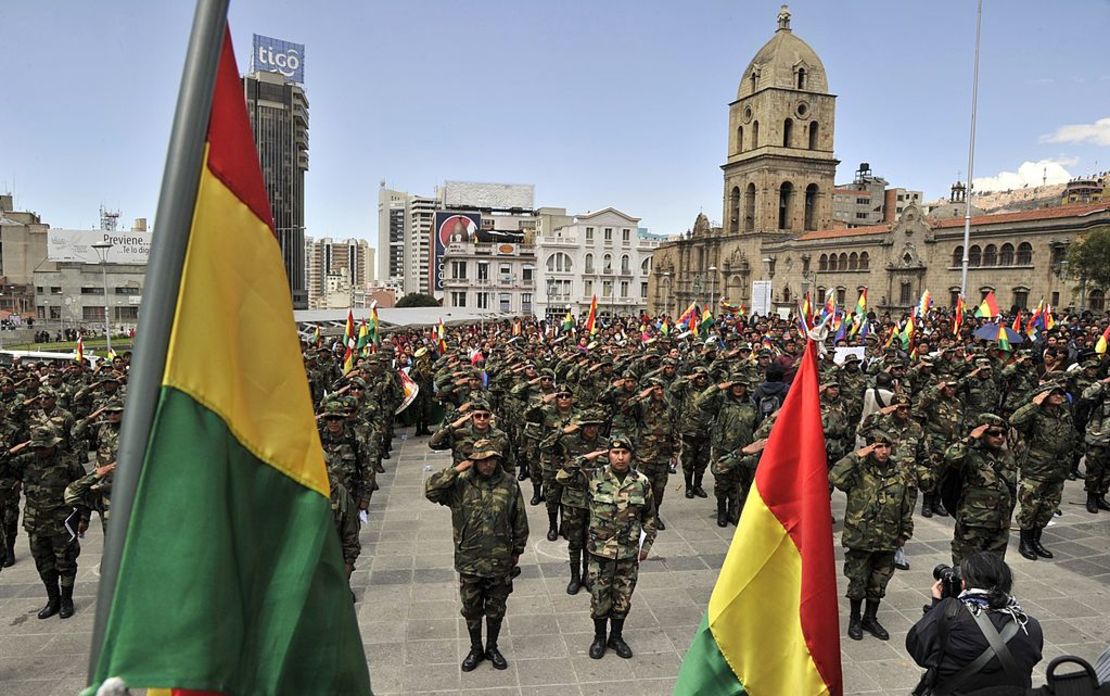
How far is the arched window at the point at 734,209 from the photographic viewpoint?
7006cm

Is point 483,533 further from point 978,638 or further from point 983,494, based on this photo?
point 983,494

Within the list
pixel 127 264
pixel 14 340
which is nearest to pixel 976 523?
pixel 14 340

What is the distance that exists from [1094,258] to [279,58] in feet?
396

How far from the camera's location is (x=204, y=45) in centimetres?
185

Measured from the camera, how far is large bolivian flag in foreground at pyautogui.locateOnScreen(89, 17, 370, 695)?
1.88 meters

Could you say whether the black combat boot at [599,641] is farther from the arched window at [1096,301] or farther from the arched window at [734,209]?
the arched window at [734,209]

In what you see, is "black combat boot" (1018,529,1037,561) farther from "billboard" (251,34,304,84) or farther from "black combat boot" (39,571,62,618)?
"billboard" (251,34,304,84)

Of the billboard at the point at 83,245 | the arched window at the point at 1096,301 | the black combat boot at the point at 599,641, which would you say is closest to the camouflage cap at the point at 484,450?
the black combat boot at the point at 599,641

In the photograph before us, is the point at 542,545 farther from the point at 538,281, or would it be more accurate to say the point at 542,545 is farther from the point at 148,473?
the point at 538,281

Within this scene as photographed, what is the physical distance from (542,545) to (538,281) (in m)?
64.7

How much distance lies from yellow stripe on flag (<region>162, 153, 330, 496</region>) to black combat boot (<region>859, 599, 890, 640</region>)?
635 cm

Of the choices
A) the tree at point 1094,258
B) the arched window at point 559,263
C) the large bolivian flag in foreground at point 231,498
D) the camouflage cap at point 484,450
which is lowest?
the camouflage cap at point 484,450

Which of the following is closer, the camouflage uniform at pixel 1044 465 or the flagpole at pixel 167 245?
the flagpole at pixel 167 245

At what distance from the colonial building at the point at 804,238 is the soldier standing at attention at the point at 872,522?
37892 millimetres
